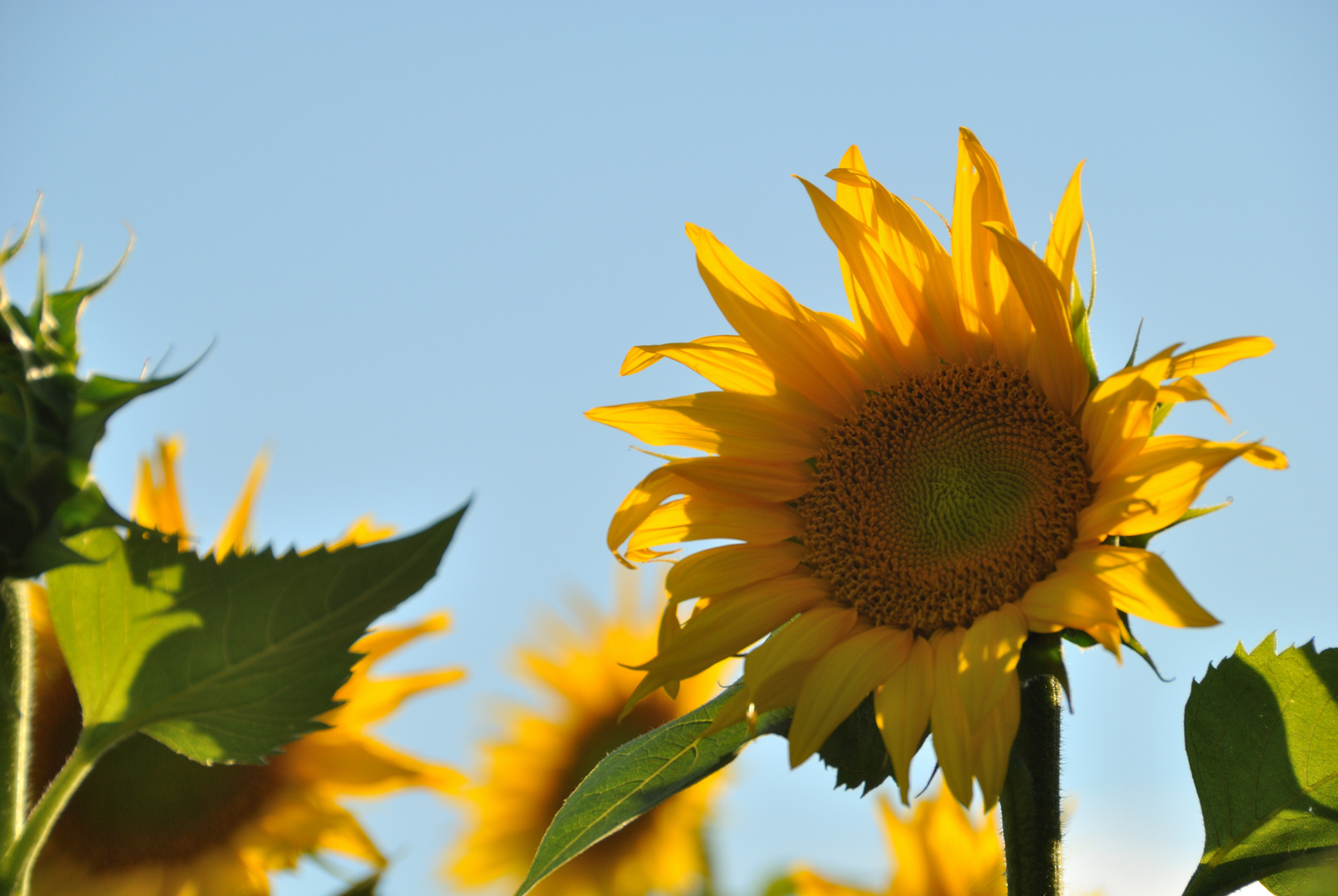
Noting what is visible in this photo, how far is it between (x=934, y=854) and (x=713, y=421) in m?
1.23

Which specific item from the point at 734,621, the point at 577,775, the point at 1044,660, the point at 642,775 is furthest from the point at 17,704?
the point at 577,775

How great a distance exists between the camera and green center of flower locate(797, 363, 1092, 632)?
4.29ft

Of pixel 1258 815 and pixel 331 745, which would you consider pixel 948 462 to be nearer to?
pixel 1258 815

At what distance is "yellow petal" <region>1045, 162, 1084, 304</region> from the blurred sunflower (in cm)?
119

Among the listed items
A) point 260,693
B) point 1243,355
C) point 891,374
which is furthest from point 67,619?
point 1243,355

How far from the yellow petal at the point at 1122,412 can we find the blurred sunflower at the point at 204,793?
119 centimetres

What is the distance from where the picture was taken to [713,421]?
58.0 inches

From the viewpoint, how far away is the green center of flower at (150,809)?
76.5 inches

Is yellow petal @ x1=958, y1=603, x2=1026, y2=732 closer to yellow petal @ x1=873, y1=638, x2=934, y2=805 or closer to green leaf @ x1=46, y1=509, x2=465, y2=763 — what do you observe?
yellow petal @ x1=873, y1=638, x2=934, y2=805

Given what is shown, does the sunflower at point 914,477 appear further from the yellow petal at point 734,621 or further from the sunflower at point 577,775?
the sunflower at point 577,775

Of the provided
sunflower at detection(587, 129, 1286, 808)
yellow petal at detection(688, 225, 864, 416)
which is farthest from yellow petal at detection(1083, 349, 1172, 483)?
yellow petal at detection(688, 225, 864, 416)

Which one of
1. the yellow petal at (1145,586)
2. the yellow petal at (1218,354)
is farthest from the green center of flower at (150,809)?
the yellow petal at (1218,354)

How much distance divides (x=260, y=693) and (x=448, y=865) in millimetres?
2077

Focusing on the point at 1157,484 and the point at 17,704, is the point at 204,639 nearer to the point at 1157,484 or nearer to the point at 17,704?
the point at 17,704
